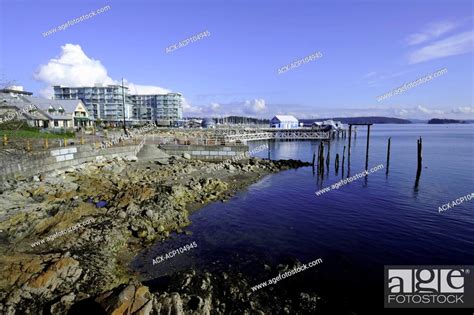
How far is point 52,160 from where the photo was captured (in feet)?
78.3

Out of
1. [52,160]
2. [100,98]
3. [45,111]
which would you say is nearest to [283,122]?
[45,111]

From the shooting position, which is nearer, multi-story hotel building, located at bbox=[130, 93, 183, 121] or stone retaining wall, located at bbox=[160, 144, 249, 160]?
stone retaining wall, located at bbox=[160, 144, 249, 160]

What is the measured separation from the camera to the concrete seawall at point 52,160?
20500 mm

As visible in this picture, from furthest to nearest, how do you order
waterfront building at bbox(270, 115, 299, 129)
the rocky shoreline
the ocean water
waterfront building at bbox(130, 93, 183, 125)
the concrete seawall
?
1. waterfront building at bbox(130, 93, 183, 125)
2. waterfront building at bbox(270, 115, 299, 129)
3. the concrete seawall
4. the ocean water
5. the rocky shoreline

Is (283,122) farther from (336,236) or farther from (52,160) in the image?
(336,236)

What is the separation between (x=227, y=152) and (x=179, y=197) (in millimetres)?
18886

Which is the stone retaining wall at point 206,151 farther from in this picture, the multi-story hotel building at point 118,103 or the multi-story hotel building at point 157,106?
the multi-story hotel building at point 157,106

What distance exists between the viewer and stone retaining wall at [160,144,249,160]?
38875 mm

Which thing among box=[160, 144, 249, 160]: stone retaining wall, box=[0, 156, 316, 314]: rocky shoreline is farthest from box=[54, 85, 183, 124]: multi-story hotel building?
box=[0, 156, 316, 314]: rocky shoreline

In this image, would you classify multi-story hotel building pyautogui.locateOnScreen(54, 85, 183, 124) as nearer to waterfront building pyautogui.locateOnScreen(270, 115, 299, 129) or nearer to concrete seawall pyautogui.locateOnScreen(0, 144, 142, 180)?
waterfront building pyautogui.locateOnScreen(270, 115, 299, 129)

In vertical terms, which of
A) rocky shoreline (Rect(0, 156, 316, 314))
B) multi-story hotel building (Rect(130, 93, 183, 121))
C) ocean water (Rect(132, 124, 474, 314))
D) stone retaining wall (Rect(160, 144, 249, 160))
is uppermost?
multi-story hotel building (Rect(130, 93, 183, 121))

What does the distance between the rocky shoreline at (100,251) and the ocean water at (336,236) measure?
111cm

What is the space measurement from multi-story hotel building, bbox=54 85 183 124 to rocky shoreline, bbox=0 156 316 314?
308 ft

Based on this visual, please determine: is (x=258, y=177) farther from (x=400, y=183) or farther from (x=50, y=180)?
(x=50, y=180)
